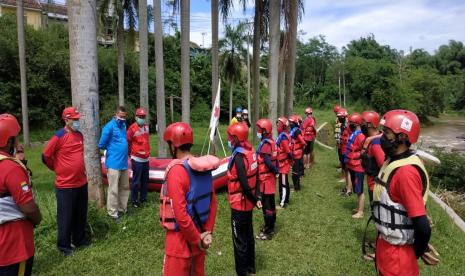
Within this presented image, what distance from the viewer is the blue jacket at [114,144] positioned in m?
6.66

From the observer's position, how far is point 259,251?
5828mm

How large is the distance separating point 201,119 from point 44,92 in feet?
54.3

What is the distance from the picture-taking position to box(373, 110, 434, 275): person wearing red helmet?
2754mm

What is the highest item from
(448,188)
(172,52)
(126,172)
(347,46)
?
(347,46)

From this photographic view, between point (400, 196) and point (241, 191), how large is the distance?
2253mm

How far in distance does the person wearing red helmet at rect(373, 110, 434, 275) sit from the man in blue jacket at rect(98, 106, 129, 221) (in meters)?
4.88

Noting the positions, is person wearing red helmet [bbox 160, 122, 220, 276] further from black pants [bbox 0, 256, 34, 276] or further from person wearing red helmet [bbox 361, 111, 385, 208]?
person wearing red helmet [bbox 361, 111, 385, 208]

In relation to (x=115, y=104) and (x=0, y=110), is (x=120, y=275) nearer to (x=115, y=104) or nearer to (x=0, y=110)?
(x=0, y=110)

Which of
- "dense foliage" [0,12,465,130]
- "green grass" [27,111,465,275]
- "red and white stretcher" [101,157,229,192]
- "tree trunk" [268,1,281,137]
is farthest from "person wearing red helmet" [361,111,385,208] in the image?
"dense foliage" [0,12,465,130]

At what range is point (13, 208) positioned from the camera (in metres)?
3.23

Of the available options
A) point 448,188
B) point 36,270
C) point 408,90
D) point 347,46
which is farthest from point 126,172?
point 347,46

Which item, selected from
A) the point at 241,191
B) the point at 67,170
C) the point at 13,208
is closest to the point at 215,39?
the point at 67,170

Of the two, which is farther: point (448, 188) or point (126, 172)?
point (448, 188)

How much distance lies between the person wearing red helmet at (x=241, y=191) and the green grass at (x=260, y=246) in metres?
0.52
